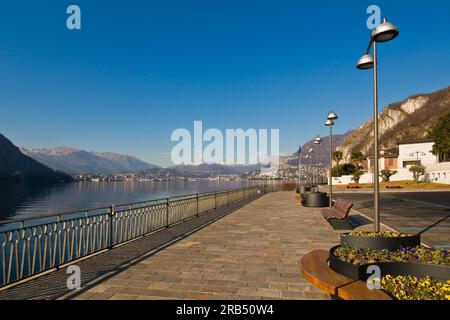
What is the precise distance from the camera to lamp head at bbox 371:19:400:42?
573cm

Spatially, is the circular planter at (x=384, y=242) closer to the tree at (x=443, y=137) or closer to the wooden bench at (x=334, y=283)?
the wooden bench at (x=334, y=283)

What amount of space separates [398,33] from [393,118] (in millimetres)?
195336

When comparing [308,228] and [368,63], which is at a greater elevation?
[368,63]

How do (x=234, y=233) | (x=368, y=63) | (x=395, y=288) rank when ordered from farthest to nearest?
1. (x=234, y=233)
2. (x=368, y=63)
3. (x=395, y=288)

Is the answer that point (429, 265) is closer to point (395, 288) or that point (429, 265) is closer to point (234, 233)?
point (395, 288)

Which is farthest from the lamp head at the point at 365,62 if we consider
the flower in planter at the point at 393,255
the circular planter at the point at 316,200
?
the circular planter at the point at 316,200

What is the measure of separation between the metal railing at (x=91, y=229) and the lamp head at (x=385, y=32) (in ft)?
23.9

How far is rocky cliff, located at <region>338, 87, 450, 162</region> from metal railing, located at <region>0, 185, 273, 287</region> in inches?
5282

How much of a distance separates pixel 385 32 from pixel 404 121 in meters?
185

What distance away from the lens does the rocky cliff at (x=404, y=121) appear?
138 metres

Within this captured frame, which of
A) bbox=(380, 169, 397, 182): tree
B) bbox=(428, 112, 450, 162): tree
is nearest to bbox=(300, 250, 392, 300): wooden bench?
bbox=(428, 112, 450, 162): tree

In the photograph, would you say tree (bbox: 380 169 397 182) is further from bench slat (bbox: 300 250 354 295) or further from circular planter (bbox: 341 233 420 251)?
bench slat (bbox: 300 250 354 295)
